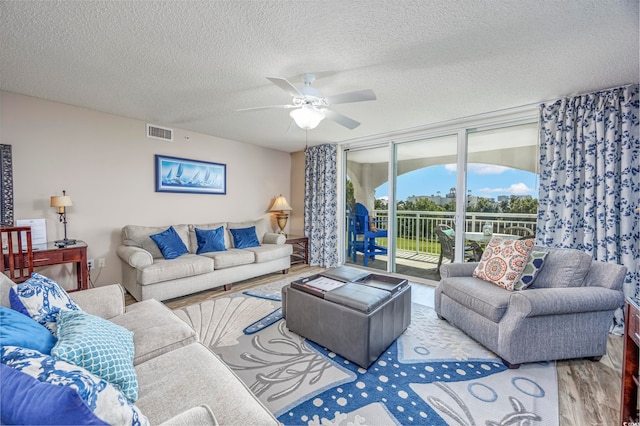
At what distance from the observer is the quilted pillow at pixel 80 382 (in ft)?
2.25

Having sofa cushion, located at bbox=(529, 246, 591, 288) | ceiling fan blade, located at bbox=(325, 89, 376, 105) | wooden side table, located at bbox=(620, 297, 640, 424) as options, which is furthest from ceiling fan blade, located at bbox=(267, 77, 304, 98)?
sofa cushion, located at bbox=(529, 246, 591, 288)

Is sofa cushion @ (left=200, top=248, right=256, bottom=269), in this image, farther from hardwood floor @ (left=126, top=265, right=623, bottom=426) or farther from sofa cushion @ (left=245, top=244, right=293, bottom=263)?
hardwood floor @ (left=126, top=265, right=623, bottom=426)

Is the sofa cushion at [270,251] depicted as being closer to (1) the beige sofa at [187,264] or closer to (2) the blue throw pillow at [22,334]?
(1) the beige sofa at [187,264]

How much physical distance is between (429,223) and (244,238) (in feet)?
10.1

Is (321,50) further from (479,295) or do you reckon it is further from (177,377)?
(479,295)

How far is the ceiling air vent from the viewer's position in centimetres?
373

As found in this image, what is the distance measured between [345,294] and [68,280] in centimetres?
337

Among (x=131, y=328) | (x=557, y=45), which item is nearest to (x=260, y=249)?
(x=131, y=328)

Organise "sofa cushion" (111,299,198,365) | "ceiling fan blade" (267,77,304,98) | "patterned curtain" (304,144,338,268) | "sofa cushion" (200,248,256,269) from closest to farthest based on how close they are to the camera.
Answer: "sofa cushion" (111,299,198,365)
"ceiling fan blade" (267,77,304,98)
"sofa cushion" (200,248,256,269)
"patterned curtain" (304,144,338,268)

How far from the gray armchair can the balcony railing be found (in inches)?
53.0

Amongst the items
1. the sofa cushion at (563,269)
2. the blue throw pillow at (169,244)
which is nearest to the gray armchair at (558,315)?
the sofa cushion at (563,269)

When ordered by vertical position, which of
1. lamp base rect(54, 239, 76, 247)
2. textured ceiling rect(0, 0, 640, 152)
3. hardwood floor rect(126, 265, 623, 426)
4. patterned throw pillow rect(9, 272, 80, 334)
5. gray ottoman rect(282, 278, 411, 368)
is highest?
textured ceiling rect(0, 0, 640, 152)

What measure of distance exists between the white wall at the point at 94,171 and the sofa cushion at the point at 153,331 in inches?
86.4

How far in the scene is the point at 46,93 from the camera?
2.77m
